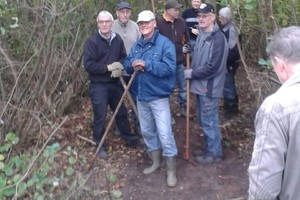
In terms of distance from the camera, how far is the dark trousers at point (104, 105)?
20.2ft

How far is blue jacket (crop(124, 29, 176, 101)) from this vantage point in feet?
17.8

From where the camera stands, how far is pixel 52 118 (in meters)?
6.60

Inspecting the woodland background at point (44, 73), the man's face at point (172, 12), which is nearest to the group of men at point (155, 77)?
the woodland background at point (44, 73)

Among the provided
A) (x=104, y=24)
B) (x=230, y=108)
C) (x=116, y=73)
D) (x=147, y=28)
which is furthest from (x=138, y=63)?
(x=230, y=108)

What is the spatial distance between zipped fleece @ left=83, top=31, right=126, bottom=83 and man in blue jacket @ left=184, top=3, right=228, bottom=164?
91cm

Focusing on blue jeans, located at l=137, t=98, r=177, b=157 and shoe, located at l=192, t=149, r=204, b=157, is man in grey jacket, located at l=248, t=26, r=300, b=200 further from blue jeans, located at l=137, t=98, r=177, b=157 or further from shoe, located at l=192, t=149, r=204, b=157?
shoe, located at l=192, t=149, r=204, b=157

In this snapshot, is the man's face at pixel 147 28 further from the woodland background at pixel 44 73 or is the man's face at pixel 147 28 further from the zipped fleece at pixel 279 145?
the zipped fleece at pixel 279 145

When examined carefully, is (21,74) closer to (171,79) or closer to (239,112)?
(171,79)

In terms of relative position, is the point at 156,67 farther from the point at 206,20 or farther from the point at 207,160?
the point at 207,160

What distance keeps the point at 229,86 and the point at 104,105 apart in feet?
6.72

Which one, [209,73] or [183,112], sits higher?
[209,73]

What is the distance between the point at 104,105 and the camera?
20.4 feet

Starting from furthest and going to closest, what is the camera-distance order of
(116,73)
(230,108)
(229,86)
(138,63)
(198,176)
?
(230,108) < (229,86) < (116,73) < (198,176) < (138,63)

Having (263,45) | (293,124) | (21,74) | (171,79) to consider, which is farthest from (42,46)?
(293,124)
